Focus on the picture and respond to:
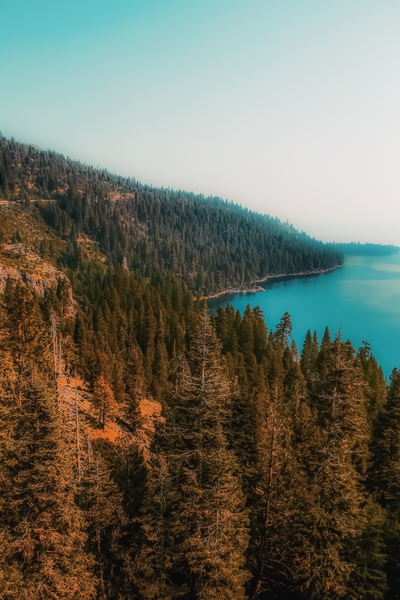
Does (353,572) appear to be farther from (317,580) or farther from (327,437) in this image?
(327,437)

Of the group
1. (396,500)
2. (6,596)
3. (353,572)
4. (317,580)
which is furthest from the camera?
(396,500)

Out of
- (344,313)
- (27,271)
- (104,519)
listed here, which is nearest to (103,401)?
(104,519)

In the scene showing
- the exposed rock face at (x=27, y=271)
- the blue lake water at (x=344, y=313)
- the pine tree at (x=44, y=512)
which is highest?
the exposed rock face at (x=27, y=271)

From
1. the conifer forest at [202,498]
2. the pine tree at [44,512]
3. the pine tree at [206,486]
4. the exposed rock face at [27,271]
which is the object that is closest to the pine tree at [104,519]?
the conifer forest at [202,498]

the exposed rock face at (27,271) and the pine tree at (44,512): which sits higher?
the exposed rock face at (27,271)

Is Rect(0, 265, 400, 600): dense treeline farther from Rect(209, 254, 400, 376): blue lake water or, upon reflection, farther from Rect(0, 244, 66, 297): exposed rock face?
Rect(209, 254, 400, 376): blue lake water

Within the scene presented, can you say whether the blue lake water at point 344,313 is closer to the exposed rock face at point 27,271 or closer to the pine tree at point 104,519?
the exposed rock face at point 27,271

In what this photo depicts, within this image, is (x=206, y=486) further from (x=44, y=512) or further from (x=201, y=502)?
(x=44, y=512)

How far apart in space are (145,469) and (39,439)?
9.20m

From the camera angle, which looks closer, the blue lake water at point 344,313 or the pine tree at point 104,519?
the pine tree at point 104,519

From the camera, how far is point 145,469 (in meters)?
22.8

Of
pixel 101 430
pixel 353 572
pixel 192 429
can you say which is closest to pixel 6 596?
pixel 192 429

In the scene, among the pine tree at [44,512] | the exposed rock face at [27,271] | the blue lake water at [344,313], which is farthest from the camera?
the blue lake water at [344,313]

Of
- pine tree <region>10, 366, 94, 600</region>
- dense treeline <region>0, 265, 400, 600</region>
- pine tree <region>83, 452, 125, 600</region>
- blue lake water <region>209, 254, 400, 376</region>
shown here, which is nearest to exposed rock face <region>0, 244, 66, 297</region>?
dense treeline <region>0, 265, 400, 600</region>
